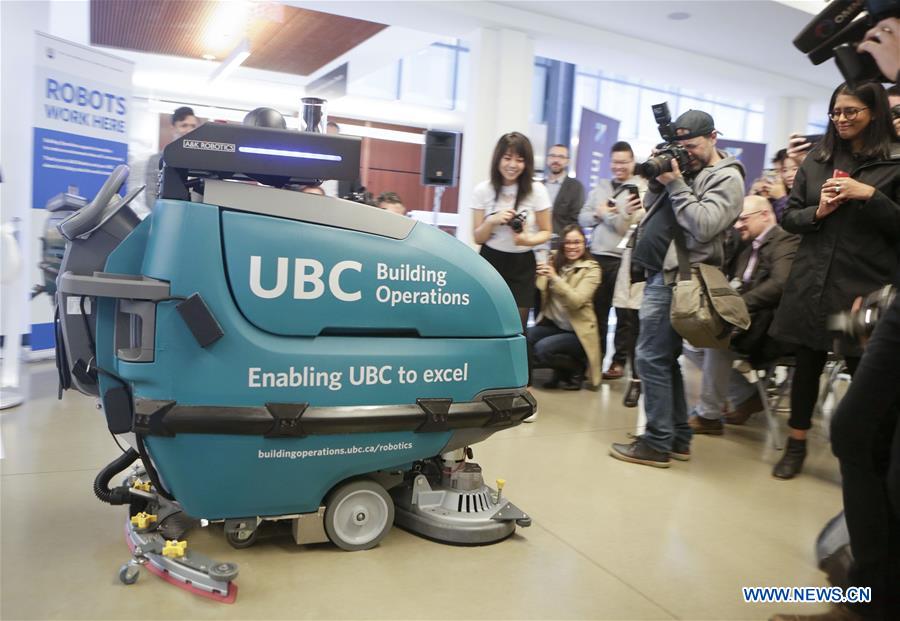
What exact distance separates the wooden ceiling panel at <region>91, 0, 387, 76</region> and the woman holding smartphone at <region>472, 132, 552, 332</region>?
4.14 metres

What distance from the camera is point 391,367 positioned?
196 cm

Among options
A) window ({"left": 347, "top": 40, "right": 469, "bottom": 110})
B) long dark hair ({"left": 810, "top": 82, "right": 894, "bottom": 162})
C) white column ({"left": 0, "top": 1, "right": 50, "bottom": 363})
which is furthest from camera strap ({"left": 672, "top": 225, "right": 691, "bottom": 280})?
window ({"left": 347, "top": 40, "right": 469, "bottom": 110})

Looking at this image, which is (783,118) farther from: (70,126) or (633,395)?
(70,126)

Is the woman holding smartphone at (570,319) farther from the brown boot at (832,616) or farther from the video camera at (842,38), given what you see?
the brown boot at (832,616)

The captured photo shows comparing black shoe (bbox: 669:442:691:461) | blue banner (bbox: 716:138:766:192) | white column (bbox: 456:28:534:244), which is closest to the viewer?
black shoe (bbox: 669:442:691:461)

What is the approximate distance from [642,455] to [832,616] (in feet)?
4.64

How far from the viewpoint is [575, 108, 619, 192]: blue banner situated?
803 centimetres

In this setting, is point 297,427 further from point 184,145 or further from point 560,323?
point 560,323

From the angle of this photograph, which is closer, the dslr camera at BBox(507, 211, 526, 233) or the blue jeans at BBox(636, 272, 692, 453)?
the blue jeans at BBox(636, 272, 692, 453)

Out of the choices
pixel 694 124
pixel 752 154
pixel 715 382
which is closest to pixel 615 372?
pixel 715 382

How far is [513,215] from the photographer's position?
368 cm

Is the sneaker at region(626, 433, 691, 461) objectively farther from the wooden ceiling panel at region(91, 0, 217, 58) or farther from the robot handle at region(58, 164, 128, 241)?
the wooden ceiling panel at region(91, 0, 217, 58)

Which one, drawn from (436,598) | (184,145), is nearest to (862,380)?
(436,598)

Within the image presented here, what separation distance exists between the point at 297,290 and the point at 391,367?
1.09ft
